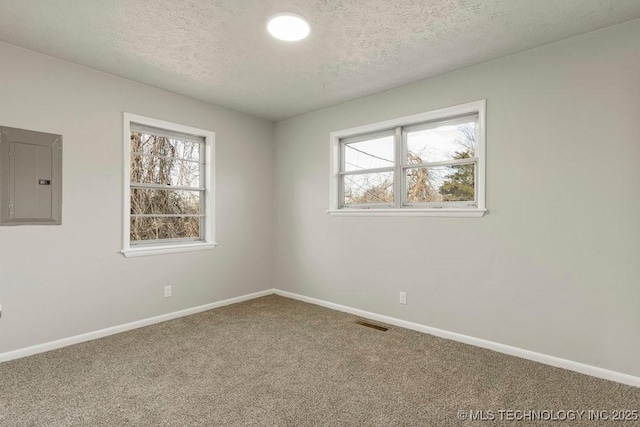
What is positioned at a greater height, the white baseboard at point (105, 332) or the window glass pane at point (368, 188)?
the window glass pane at point (368, 188)

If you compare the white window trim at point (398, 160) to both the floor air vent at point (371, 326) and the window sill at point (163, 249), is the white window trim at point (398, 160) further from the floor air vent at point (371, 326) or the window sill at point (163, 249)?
the window sill at point (163, 249)

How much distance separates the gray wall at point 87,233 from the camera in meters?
2.70

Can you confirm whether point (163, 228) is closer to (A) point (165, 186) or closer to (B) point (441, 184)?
(A) point (165, 186)

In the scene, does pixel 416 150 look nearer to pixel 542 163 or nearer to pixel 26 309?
pixel 542 163

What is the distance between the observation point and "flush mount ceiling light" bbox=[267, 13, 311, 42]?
2262 millimetres

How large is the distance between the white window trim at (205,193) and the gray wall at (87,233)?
0.06 metres

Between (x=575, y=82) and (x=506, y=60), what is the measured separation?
0.56 m

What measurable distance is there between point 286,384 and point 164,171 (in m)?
2.72

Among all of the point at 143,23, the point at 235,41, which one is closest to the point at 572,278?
the point at 235,41

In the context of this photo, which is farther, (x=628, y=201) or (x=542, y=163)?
(x=542, y=163)

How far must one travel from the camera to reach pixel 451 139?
3279 millimetres

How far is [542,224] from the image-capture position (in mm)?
2652

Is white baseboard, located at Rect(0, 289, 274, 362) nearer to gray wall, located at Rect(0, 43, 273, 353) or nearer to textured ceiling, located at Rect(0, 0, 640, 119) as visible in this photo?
gray wall, located at Rect(0, 43, 273, 353)

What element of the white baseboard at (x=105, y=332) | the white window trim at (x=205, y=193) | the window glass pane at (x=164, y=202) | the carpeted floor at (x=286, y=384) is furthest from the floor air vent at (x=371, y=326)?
the window glass pane at (x=164, y=202)
